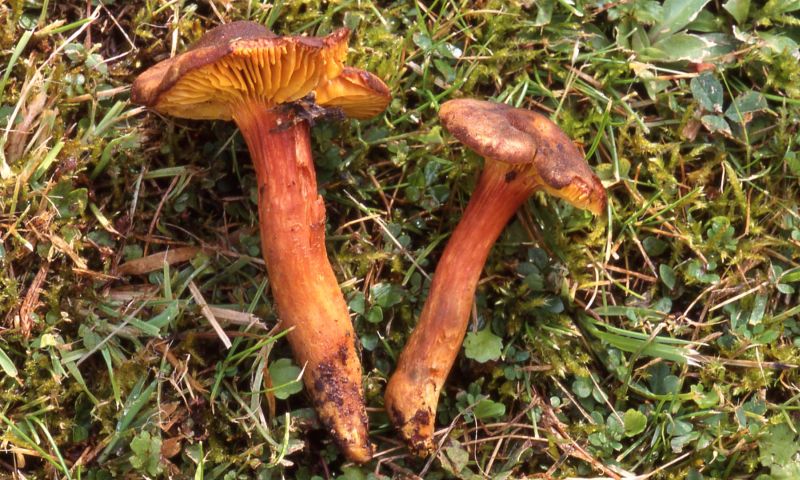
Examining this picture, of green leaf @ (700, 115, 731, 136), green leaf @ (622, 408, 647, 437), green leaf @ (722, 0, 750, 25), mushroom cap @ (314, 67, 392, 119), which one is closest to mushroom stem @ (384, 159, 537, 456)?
mushroom cap @ (314, 67, 392, 119)

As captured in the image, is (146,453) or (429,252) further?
(429,252)

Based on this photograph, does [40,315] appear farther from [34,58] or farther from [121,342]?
[34,58]

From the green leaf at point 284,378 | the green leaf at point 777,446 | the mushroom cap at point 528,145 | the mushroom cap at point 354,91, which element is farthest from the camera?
the green leaf at point 777,446

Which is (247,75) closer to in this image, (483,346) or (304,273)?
(304,273)

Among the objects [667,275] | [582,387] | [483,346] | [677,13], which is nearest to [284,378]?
[483,346]

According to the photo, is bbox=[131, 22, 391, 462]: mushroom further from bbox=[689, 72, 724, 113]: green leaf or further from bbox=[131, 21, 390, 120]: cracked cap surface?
bbox=[689, 72, 724, 113]: green leaf

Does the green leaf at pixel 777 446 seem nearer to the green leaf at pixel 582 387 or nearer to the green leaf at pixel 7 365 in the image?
the green leaf at pixel 582 387

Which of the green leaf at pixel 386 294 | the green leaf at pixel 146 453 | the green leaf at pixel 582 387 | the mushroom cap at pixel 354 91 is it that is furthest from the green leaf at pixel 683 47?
the green leaf at pixel 146 453
